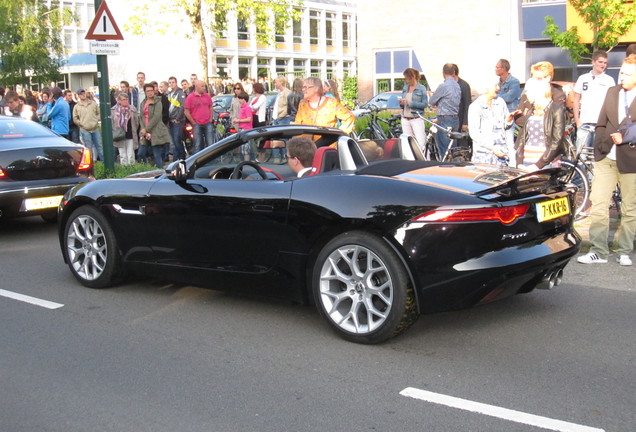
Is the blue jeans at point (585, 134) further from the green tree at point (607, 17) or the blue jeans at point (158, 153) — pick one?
the green tree at point (607, 17)

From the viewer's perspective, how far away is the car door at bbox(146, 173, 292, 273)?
5.36 metres

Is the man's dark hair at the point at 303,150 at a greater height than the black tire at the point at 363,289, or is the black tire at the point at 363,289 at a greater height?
the man's dark hair at the point at 303,150

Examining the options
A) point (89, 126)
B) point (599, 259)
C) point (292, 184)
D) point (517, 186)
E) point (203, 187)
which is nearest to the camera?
point (517, 186)

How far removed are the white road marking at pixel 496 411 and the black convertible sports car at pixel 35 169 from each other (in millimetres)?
6355

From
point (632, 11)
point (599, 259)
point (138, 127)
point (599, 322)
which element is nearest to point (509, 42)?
point (632, 11)

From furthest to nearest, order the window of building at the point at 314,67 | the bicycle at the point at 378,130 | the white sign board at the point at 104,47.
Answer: the window of building at the point at 314,67 < the bicycle at the point at 378,130 < the white sign board at the point at 104,47

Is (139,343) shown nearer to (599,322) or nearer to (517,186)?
(517,186)

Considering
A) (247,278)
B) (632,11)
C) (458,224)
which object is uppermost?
(632,11)

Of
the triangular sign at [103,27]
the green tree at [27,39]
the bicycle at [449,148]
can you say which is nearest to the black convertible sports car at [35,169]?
the triangular sign at [103,27]

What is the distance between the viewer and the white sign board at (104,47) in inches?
493

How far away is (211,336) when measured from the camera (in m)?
5.28

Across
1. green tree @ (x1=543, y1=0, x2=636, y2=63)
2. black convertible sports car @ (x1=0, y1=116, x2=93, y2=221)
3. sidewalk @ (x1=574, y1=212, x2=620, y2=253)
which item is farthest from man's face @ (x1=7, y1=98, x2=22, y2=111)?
green tree @ (x1=543, y1=0, x2=636, y2=63)

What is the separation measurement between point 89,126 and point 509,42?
21334mm

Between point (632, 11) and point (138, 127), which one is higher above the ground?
point (632, 11)
